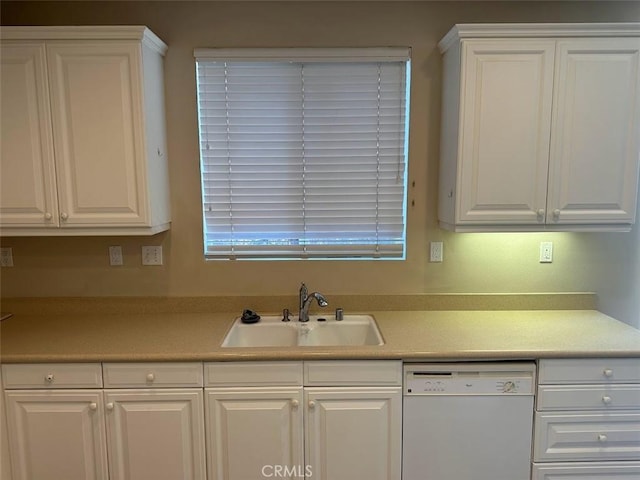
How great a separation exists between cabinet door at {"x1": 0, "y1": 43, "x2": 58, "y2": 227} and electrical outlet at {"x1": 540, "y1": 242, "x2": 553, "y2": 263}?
→ 2487mm

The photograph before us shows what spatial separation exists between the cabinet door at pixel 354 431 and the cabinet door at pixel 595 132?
1.18 meters

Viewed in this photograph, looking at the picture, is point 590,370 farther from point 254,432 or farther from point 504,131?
point 254,432

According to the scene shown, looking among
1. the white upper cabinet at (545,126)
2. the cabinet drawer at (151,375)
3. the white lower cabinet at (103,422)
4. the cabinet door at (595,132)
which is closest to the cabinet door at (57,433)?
the white lower cabinet at (103,422)

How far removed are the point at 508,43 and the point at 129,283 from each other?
7.40 feet

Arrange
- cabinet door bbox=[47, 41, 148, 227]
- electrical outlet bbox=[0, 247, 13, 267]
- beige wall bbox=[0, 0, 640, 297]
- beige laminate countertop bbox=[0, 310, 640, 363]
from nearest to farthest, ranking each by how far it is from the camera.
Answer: beige laminate countertop bbox=[0, 310, 640, 363], cabinet door bbox=[47, 41, 148, 227], beige wall bbox=[0, 0, 640, 297], electrical outlet bbox=[0, 247, 13, 267]

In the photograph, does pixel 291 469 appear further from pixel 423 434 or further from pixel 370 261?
pixel 370 261

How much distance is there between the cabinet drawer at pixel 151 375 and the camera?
1799mm

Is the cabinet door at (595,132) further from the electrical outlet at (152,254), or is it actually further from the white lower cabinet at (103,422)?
the electrical outlet at (152,254)

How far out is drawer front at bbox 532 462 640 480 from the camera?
72.9 inches

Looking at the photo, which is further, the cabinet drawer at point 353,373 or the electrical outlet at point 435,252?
the electrical outlet at point 435,252

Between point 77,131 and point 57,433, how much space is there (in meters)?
1.34

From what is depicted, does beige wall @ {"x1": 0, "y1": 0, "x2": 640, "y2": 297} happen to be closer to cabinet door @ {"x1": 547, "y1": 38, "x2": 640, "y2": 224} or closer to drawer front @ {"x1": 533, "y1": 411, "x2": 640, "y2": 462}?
cabinet door @ {"x1": 547, "y1": 38, "x2": 640, "y2": 224}

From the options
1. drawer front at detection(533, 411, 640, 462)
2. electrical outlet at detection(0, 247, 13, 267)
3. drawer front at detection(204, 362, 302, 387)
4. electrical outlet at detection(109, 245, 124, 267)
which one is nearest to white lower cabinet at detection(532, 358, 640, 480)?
drawer front at detection(533, 411, 640, 462)

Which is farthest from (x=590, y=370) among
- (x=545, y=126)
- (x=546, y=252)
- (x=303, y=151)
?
(x=303, y=151)
